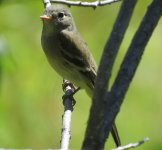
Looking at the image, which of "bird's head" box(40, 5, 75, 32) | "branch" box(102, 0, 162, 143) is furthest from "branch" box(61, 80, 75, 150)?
"branch" box(102, 0, 162, 143)

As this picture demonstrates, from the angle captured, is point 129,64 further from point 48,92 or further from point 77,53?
point 48,92

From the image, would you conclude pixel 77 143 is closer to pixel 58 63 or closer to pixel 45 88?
pixel 45 88

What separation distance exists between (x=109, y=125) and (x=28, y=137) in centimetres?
344

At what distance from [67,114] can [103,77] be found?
56.4 inches

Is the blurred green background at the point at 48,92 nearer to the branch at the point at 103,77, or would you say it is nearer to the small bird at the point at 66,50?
the small bird at the point at 66,50

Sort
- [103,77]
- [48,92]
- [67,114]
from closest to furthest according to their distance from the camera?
[103,77]
[67,114]
[48,92]

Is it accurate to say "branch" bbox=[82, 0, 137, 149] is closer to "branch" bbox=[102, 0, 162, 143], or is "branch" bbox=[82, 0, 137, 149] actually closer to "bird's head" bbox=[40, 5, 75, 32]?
"branch" bbox=[102, 0, 162, 143]

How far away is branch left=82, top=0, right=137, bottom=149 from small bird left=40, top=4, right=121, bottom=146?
8.56 feet

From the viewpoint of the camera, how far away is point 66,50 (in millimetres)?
4613

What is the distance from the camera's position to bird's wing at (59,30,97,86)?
447 centimetres

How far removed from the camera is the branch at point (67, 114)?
8.16 ft

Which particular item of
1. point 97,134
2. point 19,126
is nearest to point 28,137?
point 19,126

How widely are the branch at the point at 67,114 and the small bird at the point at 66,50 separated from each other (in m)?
0.12

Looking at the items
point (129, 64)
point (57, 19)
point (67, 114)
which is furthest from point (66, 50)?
point (129, 64)
